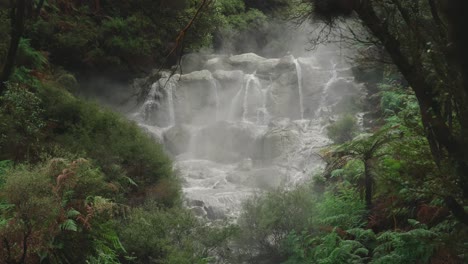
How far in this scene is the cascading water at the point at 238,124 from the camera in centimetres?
1486

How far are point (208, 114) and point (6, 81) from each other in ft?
41.0

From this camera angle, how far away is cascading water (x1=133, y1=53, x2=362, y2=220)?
14859 millimetres

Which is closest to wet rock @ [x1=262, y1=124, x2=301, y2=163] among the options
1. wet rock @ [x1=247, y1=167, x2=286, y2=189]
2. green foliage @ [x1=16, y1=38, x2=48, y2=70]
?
wet rock @ [x1=247, y1=167, x2=286, y2=189]

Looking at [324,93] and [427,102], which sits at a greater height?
[324,93]

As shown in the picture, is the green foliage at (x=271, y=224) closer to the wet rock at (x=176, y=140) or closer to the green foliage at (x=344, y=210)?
the green foliage at (x=344, y=210)

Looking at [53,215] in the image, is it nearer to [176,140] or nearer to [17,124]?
[17,124]

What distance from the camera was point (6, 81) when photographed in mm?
8469

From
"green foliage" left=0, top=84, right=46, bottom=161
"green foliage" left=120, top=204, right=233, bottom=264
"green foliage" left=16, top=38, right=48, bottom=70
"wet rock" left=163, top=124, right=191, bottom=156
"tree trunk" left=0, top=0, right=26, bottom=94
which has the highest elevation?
"green foliage" left=16, top=38, right=48, bottom=70

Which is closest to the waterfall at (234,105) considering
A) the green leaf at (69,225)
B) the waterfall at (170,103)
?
the waterfall at (170,103)

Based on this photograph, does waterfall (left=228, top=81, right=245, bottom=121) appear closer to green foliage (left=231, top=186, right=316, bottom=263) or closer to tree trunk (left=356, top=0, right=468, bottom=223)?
green foliage (left=231, top=186, right=316, bottom=263)

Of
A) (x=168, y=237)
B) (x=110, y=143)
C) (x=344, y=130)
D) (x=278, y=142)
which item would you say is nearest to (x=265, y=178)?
(x=278, y=142)

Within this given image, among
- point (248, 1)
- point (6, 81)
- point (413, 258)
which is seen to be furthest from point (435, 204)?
point (248, 1)

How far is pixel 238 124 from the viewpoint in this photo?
60.7 ft

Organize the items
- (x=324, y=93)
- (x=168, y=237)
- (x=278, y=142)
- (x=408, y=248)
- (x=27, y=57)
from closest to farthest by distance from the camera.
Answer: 1. (x=408, y=248)
2. (x=168, y=237)
3. (x=27, y=57)
4. (x=278, y=142)
5. (x=324, y=93)
